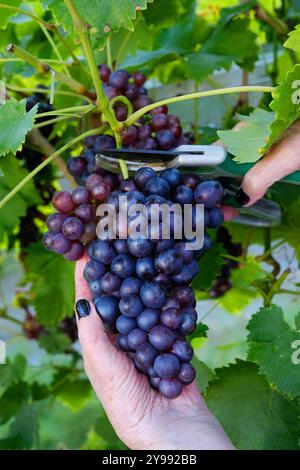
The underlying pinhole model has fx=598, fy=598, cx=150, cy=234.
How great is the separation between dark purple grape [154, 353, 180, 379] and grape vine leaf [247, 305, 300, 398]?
208mm

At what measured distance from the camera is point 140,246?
769 millimetres

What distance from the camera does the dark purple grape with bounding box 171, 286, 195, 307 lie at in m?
0.80

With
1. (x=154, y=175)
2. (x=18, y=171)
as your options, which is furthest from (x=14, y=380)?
(x=154, y=175)

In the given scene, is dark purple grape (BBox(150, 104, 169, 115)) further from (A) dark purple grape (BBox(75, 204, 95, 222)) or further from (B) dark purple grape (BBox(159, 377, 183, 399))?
(B) dark purple grape (BBox(159, 377, 183, 399))

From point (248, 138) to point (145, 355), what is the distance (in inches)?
13.1

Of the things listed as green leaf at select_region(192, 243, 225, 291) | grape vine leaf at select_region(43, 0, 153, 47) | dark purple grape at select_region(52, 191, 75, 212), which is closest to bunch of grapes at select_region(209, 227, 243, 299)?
green leaf at select_region(192, 243, 225, 291)

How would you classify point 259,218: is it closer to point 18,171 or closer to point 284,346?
point 284,346

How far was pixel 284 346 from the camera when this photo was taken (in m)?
0.93

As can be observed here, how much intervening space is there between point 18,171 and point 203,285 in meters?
0.44

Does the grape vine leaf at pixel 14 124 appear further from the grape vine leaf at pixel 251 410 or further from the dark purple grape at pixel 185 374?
the grape vine leaf at pixel 251 410

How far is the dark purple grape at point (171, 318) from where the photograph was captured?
760 mm

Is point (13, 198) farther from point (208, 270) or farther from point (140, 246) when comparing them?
point (140, 246)

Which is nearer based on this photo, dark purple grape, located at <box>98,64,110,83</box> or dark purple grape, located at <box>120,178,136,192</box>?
dark purple grape, located at <box>120,178,136,192</box>

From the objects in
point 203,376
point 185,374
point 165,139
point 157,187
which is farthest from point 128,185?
point 203,376
